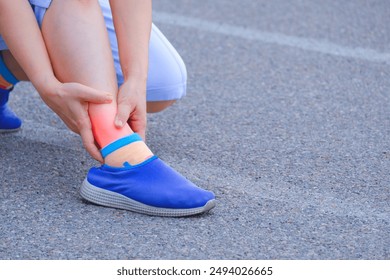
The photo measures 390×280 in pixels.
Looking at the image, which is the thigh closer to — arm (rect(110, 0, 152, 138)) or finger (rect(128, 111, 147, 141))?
arm (rect(110, 0, 152, 138))

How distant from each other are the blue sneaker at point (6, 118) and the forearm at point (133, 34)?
1.59 feet

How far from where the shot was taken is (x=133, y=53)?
90.2 inches

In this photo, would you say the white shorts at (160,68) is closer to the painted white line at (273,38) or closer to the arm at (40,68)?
the arm at (40,68)

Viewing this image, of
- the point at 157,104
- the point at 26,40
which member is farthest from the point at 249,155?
the point at 26,40

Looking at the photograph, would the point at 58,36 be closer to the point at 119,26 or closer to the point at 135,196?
the point at 119,26

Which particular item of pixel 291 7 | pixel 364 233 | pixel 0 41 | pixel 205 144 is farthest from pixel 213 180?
pixel 291 7

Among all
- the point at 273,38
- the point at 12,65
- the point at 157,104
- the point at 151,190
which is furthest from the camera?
the point at 273,38

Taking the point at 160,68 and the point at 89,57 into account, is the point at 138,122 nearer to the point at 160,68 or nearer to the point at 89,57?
the point at 89,57

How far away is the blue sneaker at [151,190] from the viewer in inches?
82.7

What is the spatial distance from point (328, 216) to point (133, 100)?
56 cm

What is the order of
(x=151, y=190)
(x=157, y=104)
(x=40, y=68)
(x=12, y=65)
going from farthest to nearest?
1. (x=157, y=104)
2. (x=12, y=65)
3. (x=40, y=68)
4. (x=151, y=190)

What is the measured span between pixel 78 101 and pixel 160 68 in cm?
48

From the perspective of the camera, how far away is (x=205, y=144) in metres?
2.73

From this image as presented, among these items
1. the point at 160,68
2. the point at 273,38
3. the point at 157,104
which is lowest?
the point at 273,38
